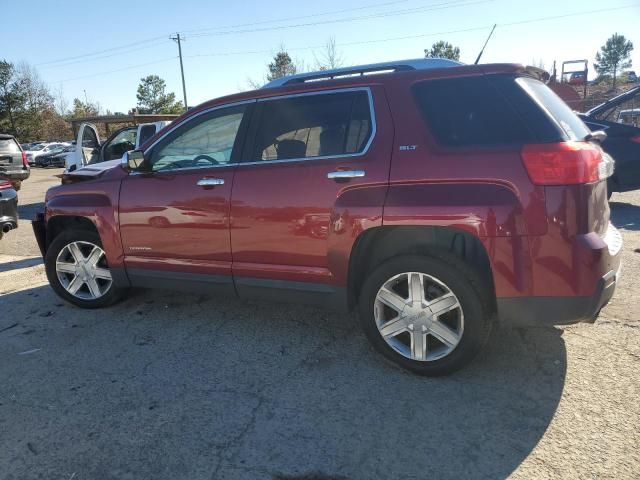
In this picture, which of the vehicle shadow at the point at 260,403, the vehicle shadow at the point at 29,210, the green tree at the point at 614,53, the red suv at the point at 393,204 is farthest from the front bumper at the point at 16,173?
the green tree at the point at 614,53

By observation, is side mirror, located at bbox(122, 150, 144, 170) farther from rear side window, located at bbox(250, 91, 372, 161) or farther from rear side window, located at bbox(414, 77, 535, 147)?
rear side window, located at bbox(414, 77, 535, 147)

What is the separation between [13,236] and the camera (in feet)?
29.3

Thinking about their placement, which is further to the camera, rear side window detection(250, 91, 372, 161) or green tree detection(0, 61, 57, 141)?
green tree detection(0, 61, 57, 141)

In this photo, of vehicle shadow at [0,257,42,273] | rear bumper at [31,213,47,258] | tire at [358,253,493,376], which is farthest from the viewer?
Answer: vehicle shadow at [0,257,42,273]

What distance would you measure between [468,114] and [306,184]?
3.70ft

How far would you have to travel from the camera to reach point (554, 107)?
120 inches

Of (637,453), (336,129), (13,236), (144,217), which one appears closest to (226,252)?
(144,217)

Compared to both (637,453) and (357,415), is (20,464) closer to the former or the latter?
(357,415)

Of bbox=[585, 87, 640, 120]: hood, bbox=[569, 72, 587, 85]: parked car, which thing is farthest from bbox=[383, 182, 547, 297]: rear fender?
bbox=[569, 72, 587, 85]: parked car

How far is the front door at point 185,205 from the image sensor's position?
382 cm

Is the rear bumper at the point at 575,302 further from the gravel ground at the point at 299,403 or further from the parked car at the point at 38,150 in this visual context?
the parked car at the point at 38,150

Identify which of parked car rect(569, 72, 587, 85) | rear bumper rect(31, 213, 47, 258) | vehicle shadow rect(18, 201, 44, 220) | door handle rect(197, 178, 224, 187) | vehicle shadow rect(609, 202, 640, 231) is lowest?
vehicle shadow rect(609, 202, 640, 231)

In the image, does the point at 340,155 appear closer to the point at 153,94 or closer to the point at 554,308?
the point at 554,308

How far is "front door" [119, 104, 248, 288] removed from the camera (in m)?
3.82
